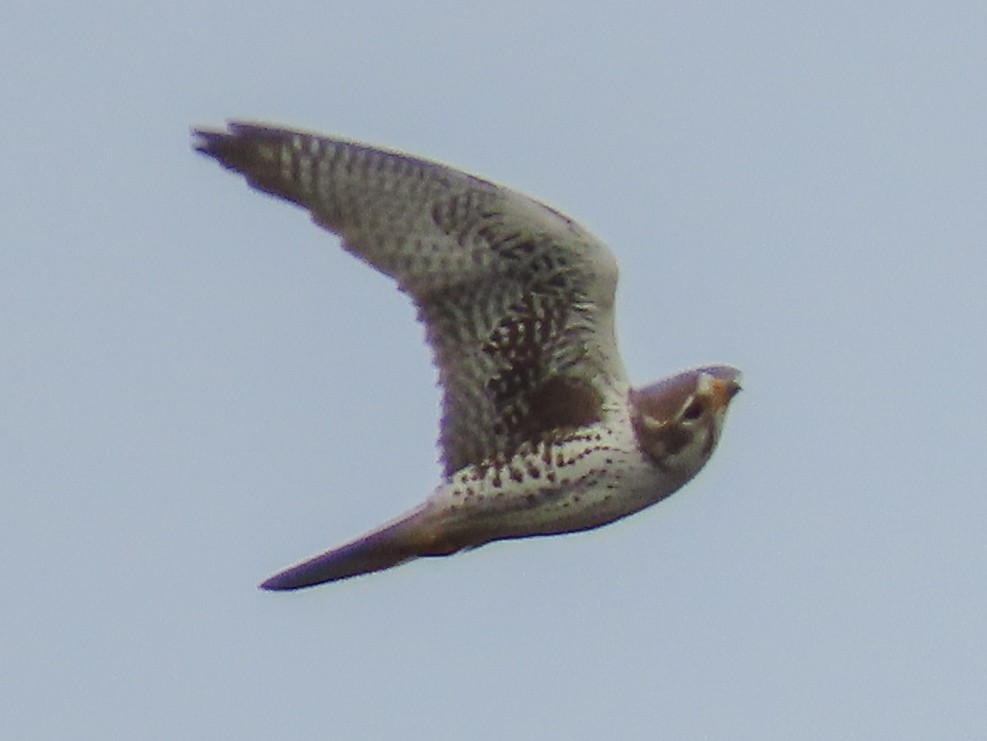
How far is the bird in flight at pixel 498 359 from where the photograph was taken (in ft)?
30.0

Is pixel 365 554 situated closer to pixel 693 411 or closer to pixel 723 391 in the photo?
pixel 693 411

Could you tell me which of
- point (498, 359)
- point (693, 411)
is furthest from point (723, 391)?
point (498, 359)

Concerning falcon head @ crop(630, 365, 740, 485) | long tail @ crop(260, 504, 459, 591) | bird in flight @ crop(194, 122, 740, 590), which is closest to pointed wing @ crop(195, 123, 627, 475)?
bird in flight @ crop(194, 122, 740, 590)

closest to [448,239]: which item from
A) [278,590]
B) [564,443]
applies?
[564,443]

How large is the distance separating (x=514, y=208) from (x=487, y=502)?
46.4 inches

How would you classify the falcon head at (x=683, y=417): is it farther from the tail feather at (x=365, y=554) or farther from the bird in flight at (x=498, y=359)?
the tail feather at (x=365, y=554)

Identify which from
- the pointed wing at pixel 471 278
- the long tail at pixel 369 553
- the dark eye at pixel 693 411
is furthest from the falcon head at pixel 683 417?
the long tail at pixel 369 553

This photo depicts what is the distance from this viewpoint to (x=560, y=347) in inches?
368

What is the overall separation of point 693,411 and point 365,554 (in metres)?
1.44

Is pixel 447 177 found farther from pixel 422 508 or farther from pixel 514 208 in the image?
pixel 422 508

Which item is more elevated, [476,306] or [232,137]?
[232,137]

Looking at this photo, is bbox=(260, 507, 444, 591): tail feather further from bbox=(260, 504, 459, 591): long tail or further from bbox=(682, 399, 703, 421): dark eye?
bbox=(682, 399, 703, 421): dark eye

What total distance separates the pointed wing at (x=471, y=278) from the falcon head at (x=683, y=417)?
0.17 meters

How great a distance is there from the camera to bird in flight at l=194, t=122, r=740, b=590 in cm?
914
